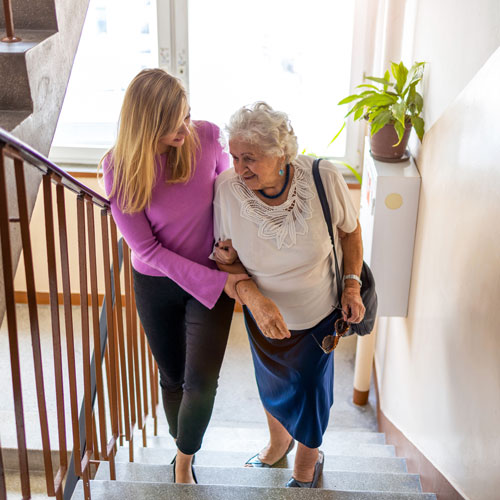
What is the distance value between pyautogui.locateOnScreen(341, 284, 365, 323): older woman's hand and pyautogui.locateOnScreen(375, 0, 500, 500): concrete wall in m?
0.32

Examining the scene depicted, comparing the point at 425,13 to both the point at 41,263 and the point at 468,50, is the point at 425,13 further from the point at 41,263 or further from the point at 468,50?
the point at 41,263

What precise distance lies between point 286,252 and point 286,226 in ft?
0.27

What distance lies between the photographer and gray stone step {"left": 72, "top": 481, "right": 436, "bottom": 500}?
2049 mm

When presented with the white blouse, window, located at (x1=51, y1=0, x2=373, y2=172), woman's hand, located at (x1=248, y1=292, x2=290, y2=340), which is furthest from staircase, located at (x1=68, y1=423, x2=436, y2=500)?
window, located at (x1=51, y1=0, x2=373, y2=172)

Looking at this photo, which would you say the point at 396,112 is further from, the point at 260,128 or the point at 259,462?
the point at 259,462

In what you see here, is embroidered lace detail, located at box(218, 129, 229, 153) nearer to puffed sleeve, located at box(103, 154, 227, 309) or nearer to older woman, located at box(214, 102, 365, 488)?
older woman, located at box(214, 102, 365, 488)

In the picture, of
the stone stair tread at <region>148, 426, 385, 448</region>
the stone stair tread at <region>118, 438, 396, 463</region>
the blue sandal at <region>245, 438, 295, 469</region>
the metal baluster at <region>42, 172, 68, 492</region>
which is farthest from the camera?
the stone stair tread at <region>148, 426, 385, 448</region>

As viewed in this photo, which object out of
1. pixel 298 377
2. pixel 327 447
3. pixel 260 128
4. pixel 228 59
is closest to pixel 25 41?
pixel 260 128

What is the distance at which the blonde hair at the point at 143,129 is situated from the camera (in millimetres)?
1802

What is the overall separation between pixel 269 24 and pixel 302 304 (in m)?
2.74

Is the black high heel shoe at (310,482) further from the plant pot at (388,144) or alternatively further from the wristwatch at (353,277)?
the plant pot at (388,144)

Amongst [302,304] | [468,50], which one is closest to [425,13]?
[468,50]

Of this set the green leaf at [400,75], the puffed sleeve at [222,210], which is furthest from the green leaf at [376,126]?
the puffed sleeve at [222,210]

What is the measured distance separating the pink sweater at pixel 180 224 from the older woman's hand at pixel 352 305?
0.41m
